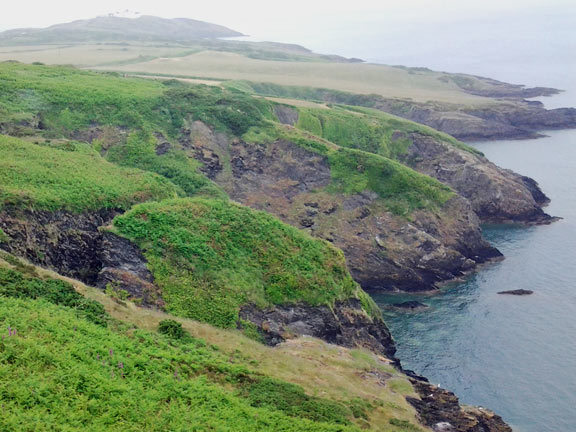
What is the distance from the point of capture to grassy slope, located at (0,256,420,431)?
23625 millimetres

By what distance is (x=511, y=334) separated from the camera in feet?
187

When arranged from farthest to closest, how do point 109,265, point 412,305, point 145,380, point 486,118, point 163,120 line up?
1. point 486,118
2. point 163,120
3. point 412,305
4. point 109,265
5. point 145,380

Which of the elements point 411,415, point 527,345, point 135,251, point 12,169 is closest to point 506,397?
point 527,345

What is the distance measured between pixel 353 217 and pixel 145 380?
172 ft

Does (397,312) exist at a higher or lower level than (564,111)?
lower

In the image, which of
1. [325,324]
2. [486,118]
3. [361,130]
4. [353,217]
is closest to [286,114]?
[361,130]

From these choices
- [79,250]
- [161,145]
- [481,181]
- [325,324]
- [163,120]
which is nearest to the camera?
[79,250]

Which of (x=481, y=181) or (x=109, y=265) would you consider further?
(x=481, y=181)

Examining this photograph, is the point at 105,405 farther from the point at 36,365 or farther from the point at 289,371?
the point at 289,371

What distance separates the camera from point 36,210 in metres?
44.5

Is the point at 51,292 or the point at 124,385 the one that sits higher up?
the point at 51,292

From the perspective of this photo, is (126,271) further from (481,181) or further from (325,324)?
(481,181)

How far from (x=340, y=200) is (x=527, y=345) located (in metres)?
33.7

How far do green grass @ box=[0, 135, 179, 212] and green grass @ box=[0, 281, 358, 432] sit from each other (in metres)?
17.8
